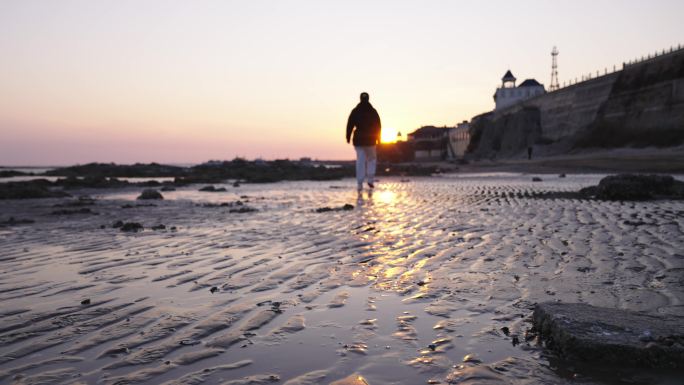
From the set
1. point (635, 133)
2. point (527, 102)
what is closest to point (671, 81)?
point (635, 133)

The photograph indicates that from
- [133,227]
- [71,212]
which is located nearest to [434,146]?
[71,212]

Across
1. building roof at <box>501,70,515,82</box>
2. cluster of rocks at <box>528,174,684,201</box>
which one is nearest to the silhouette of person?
cluster of rocks at <box>528,174,684,201</box>

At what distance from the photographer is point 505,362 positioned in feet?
7.32

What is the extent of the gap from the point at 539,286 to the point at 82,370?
9.83 ft

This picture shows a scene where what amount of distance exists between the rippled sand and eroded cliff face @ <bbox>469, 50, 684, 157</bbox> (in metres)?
42.0

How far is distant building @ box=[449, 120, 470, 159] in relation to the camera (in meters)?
93.0

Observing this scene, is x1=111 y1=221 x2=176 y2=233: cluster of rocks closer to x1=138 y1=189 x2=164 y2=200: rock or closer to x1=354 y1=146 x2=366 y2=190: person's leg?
x1=138 y1=189 x2=164 y2=200: rock

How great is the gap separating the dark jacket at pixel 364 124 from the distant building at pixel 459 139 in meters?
78.5

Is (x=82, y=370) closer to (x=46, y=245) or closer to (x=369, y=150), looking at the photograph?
(x=46, y=245)

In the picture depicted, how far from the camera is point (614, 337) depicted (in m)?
2.25

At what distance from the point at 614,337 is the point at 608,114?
55.2 meters

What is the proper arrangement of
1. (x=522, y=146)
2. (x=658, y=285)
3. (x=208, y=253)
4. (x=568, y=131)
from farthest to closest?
1. (x=522, y=146)
2. (x=568, y=131)
3. (x=208, y=253)
4. (x=658, y=285)

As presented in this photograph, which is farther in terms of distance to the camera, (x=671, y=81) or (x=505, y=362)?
(x=671, y=81)

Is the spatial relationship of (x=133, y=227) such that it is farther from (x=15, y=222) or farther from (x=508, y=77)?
(x=508, y=77)
